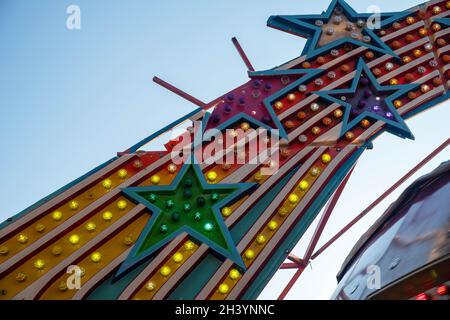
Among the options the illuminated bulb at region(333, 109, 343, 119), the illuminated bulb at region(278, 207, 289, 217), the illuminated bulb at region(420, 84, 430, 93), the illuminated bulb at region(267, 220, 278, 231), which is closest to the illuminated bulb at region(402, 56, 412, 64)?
the illuminated bulb at region(420, 84, 430, 93)

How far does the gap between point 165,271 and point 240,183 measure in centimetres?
156

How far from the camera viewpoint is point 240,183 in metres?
7.55

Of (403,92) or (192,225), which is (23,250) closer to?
(192,225)

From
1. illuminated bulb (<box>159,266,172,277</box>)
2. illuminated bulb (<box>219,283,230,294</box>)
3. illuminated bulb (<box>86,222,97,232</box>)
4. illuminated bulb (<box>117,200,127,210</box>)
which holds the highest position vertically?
illuminated bulb (<box>117,200,127,210</box>)

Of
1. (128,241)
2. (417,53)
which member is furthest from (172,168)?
(417,53)

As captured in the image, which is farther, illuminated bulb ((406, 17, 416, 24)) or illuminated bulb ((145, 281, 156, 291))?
illuminated bulb ((406, 17, 416, 24))

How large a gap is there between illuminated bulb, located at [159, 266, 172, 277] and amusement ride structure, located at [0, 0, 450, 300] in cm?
2

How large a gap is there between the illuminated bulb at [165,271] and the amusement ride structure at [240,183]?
0.02 meters

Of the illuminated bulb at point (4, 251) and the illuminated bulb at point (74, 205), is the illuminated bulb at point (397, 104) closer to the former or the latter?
the illuminated bulb at point (74, 205)

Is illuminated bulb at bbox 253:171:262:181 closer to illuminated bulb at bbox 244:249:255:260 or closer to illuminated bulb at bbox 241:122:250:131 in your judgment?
illuminated bulb at bbox 241:122:250:131

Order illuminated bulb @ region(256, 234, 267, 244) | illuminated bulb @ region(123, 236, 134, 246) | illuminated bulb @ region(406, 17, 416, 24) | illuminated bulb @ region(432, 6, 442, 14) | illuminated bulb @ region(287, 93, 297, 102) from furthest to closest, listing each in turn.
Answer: illuminated bulb @ region(432, 6, 442, 14) → illuminated bulb @ region(406, 17, 416, 24) → illuminated bulb @ region(287, 93, 297, 102) → illuminated bulb @ region(256, 234, 267, 244) → illuminated bulb @ region(123, 236, 134, 246)

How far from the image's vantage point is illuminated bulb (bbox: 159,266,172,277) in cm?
668

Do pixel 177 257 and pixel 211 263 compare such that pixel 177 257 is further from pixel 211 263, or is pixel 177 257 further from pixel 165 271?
pixel 211 263

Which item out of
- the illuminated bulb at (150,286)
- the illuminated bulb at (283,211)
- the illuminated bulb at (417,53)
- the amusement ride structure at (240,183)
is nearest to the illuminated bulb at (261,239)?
the amusement ride structure at (240,183)
